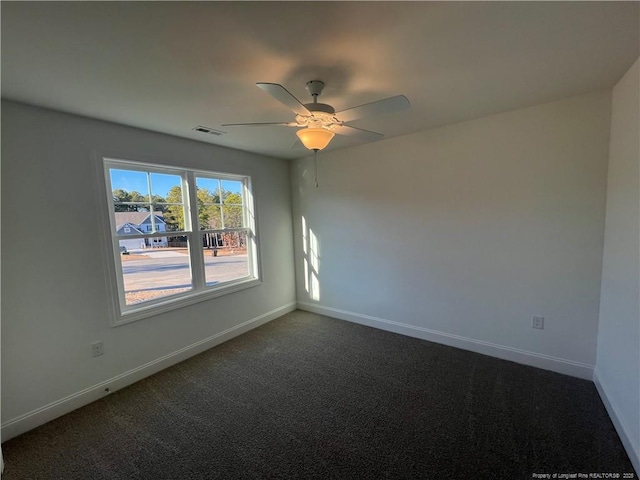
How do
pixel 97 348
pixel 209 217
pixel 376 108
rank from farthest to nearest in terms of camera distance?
pixel 209 217, pixel 97 348, pixel 376 108

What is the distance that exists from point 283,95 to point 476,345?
2957 millimetres

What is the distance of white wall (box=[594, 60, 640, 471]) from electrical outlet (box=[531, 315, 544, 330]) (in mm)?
386

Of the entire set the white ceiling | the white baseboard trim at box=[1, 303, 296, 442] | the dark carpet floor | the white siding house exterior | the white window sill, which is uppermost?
the white ceiling

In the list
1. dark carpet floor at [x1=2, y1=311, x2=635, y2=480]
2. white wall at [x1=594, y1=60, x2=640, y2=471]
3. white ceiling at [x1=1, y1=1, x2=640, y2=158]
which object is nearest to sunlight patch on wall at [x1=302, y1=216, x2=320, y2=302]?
dark carpet floor at [x1=2, y1=311, x2=635, y2=480]

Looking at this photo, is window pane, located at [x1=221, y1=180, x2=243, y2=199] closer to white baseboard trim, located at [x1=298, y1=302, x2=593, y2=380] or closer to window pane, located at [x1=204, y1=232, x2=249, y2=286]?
window pane, located at [x1=204, y1=232, x2=249, y2=286]

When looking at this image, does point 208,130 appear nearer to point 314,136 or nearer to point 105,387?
point 314,136

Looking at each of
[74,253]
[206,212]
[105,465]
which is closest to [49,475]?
[105,465]

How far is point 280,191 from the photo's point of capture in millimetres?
4090

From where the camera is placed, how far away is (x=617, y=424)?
182cm

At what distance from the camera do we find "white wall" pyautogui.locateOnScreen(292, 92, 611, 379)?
2299 millimetres

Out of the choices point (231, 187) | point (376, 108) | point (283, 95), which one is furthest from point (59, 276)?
point (376, 108)

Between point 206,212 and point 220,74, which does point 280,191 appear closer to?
point 206,212

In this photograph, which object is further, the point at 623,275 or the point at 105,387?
the point at 105,387

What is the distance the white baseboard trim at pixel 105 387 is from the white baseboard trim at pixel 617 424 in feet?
11.2
